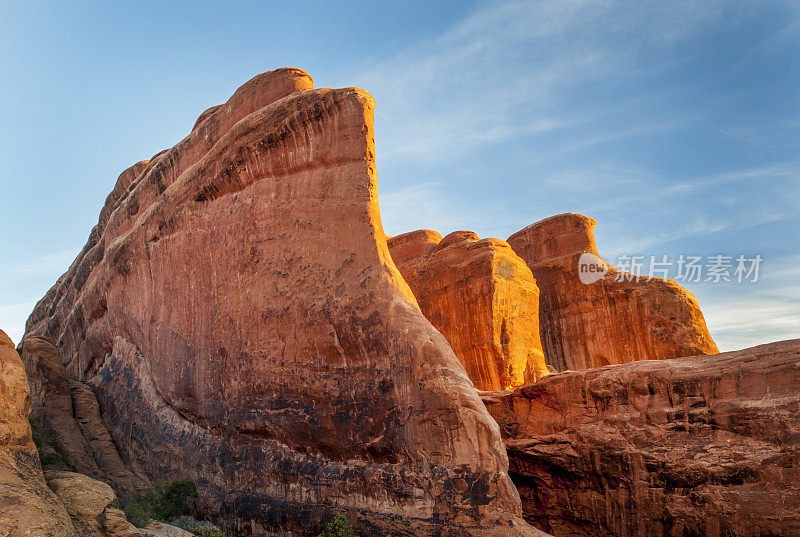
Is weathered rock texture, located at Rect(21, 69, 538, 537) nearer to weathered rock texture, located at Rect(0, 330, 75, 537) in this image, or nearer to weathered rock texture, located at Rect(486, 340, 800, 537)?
weathered rock texture, located at Rect(486, 340, 800, 537)

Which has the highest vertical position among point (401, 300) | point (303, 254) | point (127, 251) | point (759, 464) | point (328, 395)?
point (127, 251)

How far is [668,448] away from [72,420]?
15.5 metres

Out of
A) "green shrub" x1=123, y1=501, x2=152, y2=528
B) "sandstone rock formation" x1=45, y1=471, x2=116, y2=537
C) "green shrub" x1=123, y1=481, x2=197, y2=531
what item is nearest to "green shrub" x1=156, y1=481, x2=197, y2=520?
"green shrub" x1=123, y1=481, x2=197, y2=531

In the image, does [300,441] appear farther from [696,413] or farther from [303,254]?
[696,413]

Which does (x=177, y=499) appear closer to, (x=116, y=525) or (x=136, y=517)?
(x=136, y=517)

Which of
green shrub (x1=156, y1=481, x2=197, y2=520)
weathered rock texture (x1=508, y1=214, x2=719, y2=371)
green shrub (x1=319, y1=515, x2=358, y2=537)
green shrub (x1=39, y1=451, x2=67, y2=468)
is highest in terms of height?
weathered rock texture (x1=508, y1=214, x2=719, y2=371)

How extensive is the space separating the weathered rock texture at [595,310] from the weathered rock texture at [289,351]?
19.6 meters

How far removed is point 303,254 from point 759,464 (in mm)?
9833

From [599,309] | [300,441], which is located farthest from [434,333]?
[599,309]

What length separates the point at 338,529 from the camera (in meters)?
9.72

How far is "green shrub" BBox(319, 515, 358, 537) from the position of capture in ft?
31.6

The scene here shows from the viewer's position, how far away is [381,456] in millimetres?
10586

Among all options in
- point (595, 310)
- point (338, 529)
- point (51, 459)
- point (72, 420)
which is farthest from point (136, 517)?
point (595, 310)

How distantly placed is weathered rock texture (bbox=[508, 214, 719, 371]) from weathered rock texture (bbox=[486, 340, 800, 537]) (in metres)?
14.2
